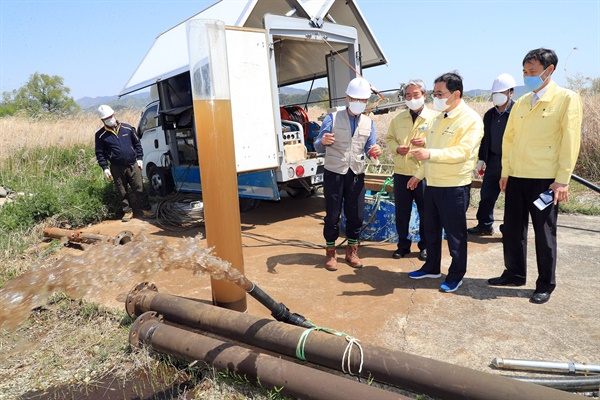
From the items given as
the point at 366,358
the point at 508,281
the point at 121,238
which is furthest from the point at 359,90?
the point at 121,238

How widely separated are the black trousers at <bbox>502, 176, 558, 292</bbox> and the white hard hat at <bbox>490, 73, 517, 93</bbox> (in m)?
1.83

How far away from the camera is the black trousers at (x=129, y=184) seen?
7223 millimetres

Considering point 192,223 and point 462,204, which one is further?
point 192,223

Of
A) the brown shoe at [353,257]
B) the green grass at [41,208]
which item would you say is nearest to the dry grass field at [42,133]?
the green grass at [41,208]

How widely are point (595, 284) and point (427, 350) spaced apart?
2.09m

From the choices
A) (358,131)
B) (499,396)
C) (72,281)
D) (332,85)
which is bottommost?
(499,396)

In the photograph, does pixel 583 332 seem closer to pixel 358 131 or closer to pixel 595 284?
pixel 595 284

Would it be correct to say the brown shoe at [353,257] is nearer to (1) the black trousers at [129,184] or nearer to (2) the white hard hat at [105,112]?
(1) the black trousers at [129,184]

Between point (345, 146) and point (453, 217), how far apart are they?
4.24ft

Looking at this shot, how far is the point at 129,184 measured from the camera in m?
7.61

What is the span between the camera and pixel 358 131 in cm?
436

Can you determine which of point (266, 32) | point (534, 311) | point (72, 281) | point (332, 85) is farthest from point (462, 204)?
point (332, 85)

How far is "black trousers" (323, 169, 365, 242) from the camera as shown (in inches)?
173

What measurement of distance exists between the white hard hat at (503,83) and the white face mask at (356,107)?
76.0 inches
